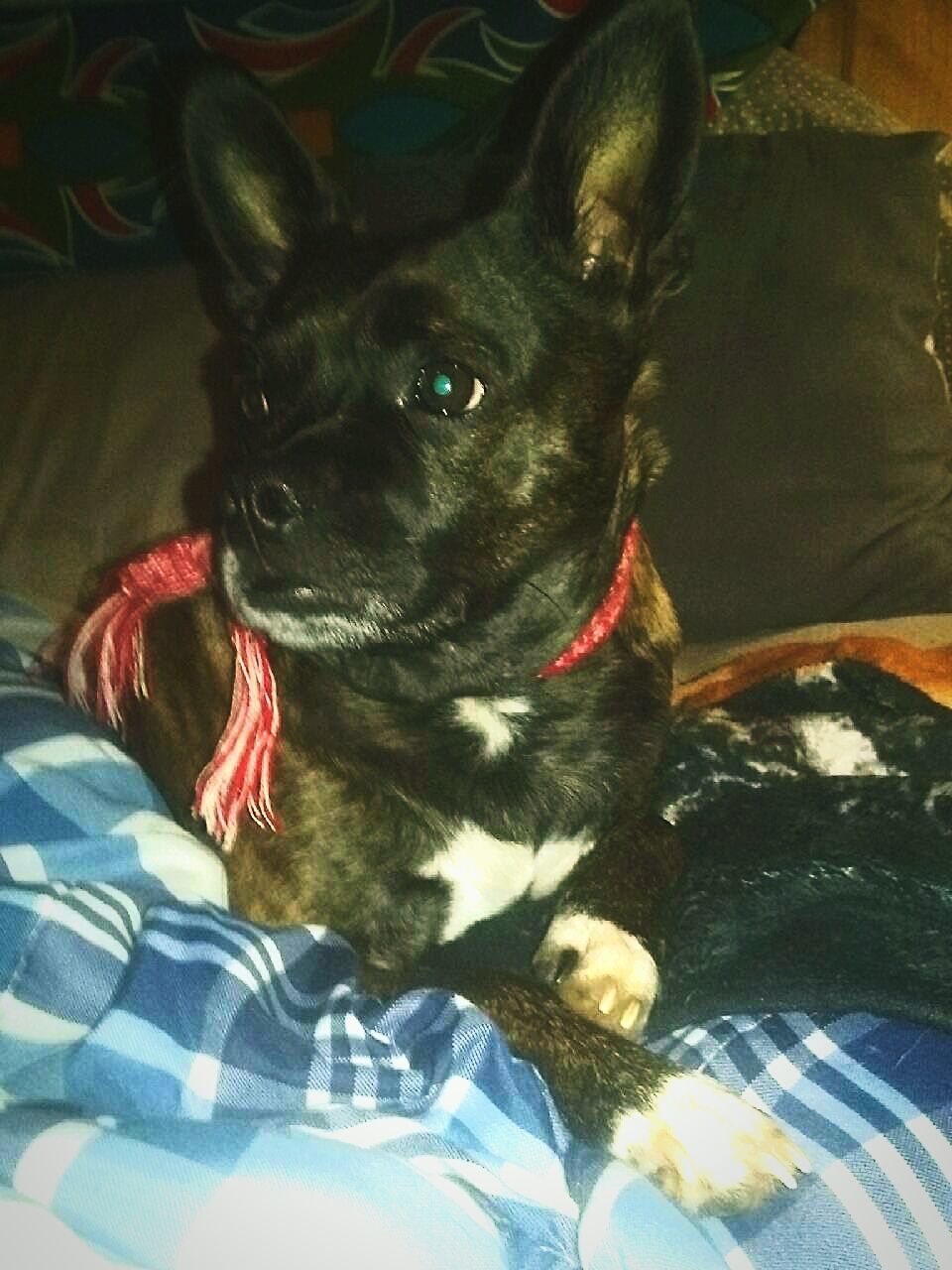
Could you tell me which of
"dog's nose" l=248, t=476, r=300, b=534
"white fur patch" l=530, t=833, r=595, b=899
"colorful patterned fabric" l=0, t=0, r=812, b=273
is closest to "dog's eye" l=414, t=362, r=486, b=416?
"dog's nose" l=248, t=476, r=300, b=534

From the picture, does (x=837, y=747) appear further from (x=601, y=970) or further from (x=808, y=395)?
(x=808, y=395)

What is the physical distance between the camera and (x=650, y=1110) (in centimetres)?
114

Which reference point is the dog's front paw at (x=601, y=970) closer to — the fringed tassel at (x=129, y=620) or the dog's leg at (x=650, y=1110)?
the dog's leg at (x=650, y=1110)

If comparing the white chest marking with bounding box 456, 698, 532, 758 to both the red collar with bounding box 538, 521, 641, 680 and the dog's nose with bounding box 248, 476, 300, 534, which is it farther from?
the dog's nose with bounding box 248, 476, 300, 534

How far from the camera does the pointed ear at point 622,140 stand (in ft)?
4.09

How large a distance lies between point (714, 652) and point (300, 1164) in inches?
52.1

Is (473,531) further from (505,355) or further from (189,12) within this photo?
(189,12)

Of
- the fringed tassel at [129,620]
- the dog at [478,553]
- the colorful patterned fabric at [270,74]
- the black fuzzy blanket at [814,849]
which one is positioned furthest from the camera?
the colorful patterned fabric at [270,74]

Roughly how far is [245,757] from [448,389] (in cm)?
51

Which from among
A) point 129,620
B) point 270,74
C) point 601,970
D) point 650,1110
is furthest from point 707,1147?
point 270,74

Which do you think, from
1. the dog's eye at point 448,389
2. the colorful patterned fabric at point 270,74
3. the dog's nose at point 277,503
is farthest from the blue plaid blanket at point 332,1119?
the colorful patterned fabric at point 270,74

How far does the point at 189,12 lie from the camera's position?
2.51 metres

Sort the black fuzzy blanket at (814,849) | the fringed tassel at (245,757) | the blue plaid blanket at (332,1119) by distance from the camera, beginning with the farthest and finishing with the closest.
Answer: the fringed tassel at (245,757) < the black fuzzy blanket at (814,849) < the blue plaid blanket at (332,1119)

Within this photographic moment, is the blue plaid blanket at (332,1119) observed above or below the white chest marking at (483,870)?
above
